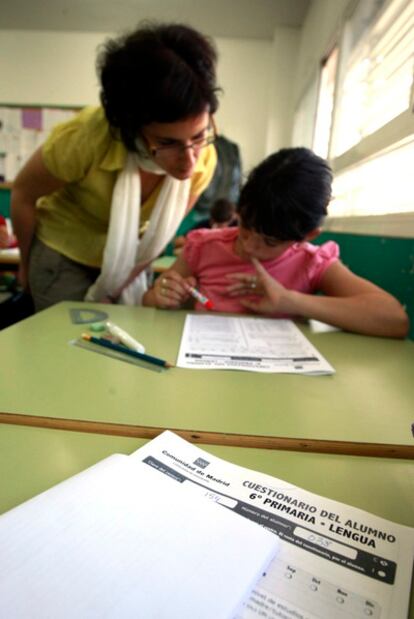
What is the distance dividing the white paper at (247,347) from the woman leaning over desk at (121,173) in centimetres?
41

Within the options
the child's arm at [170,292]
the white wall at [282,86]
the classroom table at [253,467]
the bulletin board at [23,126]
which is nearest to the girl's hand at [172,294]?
the child's arm at [170,292]

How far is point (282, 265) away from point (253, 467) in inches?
27.5

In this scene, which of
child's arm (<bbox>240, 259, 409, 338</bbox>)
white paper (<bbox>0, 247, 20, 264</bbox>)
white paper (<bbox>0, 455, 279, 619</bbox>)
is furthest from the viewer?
white paper (<bbox>0, 247, 20, 264</bbox>)

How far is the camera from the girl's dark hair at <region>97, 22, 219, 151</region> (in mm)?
808

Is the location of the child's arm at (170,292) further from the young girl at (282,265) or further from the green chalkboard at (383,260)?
the green chalkboard at (383,260)

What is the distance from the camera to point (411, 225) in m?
0.77

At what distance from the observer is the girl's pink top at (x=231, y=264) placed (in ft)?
3.13

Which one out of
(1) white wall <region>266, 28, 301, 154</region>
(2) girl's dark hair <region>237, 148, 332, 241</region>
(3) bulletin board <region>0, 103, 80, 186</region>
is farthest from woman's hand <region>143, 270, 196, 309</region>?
(3) bulletin board <region>0, 103, 80, 186</region>

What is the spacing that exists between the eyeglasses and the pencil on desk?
1.65 ft

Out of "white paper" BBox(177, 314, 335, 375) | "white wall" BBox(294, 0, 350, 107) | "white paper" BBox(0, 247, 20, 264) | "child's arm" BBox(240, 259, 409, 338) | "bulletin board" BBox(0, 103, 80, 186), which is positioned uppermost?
"white wall" BBox(294, 0, 350, 107)

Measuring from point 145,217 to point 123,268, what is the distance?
180 mm

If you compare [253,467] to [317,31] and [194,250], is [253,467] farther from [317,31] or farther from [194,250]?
[317,31]

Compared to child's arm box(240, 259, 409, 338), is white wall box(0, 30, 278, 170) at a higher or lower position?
higher

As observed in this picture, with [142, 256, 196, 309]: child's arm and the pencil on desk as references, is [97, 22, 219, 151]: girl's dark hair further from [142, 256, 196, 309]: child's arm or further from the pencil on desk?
the pencil on desk
